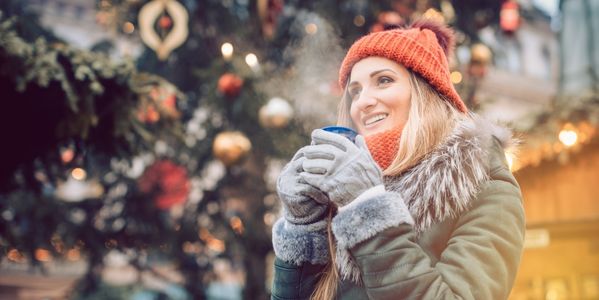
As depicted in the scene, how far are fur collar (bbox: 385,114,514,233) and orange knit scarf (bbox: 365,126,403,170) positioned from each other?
60 millimetres

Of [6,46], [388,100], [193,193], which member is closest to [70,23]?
[193,193]

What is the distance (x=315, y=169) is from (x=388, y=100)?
18.3 inches

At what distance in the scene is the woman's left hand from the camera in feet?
5.27

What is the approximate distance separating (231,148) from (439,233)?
448 centimetres

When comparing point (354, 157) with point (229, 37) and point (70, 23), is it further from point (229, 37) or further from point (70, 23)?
point (70, 23)

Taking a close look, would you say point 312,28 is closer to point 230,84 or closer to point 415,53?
point 230,84

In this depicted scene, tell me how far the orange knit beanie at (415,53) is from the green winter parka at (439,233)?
0.23m

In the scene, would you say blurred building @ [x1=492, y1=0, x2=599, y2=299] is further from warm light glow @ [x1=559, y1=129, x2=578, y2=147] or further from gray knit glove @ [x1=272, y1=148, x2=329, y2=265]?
gray knit glove @ [x1=272, y1=148, x2=329, y2=265]

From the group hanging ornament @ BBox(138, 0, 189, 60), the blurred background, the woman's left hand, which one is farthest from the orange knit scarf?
hanging ornament @ BBox(138, 0, 189, 60)

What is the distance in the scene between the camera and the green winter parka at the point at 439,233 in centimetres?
151

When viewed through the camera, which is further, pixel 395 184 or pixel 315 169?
pixel 395 184

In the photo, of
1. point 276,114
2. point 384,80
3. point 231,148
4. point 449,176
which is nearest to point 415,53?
point 384,80

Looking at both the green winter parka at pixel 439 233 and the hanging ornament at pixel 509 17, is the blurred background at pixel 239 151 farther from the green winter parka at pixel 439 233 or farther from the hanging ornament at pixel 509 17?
the green winter parka at pixel 439 233

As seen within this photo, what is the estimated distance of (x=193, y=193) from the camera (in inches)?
309
